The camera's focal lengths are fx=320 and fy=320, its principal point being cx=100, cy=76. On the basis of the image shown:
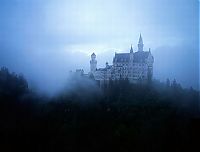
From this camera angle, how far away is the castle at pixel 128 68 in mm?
3582

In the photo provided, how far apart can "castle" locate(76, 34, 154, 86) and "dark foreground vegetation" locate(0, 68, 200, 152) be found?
83 millimetres

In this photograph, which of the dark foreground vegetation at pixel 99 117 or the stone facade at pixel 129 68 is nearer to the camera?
the dark foreground vegetation at pixel 99 117

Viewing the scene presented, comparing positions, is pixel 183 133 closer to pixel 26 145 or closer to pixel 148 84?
pixel 148 84

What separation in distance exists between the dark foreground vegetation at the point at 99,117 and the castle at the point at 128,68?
0.08 metres

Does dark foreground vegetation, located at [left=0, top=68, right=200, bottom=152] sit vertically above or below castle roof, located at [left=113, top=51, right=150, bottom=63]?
below

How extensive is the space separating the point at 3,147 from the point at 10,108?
1.41 feet

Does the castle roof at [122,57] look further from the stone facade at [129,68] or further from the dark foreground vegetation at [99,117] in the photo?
the dark foreground vegetation at [99,117]

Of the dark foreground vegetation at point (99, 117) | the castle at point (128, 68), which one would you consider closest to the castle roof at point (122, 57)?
the castle at point (128, 68)

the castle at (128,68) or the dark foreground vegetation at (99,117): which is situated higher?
the castle at (128,68)


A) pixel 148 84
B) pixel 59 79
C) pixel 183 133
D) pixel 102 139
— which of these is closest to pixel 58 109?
pixel 59 79

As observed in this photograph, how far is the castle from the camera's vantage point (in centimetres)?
358

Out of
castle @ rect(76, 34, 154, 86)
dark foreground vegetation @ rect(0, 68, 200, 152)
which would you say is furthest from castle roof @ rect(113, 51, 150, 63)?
dark foreground vegetation @ rect(0, 68, 200, 152)

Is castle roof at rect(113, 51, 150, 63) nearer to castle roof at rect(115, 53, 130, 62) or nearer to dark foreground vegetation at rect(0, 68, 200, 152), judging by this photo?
castle roof at rect(115, 53, 130, 62)

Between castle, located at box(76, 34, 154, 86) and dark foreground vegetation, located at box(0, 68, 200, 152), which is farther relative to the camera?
castle, located at box(76, 34, 154, 86)
